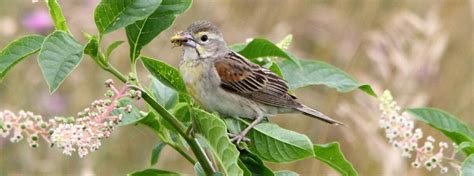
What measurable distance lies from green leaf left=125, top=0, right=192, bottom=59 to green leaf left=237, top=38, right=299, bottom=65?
1.18 ft

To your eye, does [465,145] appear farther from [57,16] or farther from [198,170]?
[57,16]

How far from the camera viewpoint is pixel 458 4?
18.0 feet

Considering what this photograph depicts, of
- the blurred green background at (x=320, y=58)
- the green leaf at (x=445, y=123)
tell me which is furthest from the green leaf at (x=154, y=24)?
the blurred green background at (x=320, y=58)

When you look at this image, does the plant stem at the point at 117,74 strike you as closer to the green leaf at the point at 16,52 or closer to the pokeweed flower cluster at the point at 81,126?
the pokeweed flower cluster at the point at 81,126

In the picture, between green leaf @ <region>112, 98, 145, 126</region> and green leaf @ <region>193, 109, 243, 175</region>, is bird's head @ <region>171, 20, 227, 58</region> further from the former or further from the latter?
green leaf @ <region>193, 109, 243, 175</region>

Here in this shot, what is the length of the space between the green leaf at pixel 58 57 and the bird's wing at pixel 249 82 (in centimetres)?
109

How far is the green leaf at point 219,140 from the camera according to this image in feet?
5.76

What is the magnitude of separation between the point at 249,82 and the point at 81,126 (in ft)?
3.91

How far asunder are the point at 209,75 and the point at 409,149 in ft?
2.55

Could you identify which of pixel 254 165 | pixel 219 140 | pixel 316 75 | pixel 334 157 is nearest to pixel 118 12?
pixel 219 140

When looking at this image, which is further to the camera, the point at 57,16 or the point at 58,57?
the point at 57,16

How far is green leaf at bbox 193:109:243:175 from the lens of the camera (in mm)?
1757

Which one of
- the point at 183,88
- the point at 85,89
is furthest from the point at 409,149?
the point at 85,89

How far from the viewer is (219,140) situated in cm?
182
